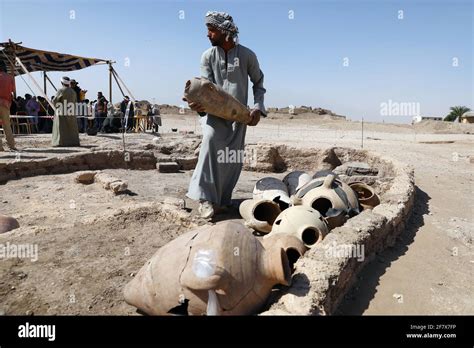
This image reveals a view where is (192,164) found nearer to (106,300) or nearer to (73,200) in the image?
(73,200)

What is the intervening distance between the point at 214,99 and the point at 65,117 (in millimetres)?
6944

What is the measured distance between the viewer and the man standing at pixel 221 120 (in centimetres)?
465

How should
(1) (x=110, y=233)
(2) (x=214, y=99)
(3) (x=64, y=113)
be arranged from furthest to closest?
(3) (x=64, y=113), (2) (x=214, y=99), (1) (x=110, y=233)

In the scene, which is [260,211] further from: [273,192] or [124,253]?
[124,253]

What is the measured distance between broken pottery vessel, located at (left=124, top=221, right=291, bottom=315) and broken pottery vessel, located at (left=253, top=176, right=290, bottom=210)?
209 cm

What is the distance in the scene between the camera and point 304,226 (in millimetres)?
3355

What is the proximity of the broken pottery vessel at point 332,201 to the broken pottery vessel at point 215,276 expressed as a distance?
1611 millimetres

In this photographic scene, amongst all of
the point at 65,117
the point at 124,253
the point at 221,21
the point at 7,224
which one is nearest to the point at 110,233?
the point at 124,253

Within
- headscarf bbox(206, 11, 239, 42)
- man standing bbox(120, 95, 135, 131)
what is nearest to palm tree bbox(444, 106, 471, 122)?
man standing bbox(120, 95, 135, 131)
